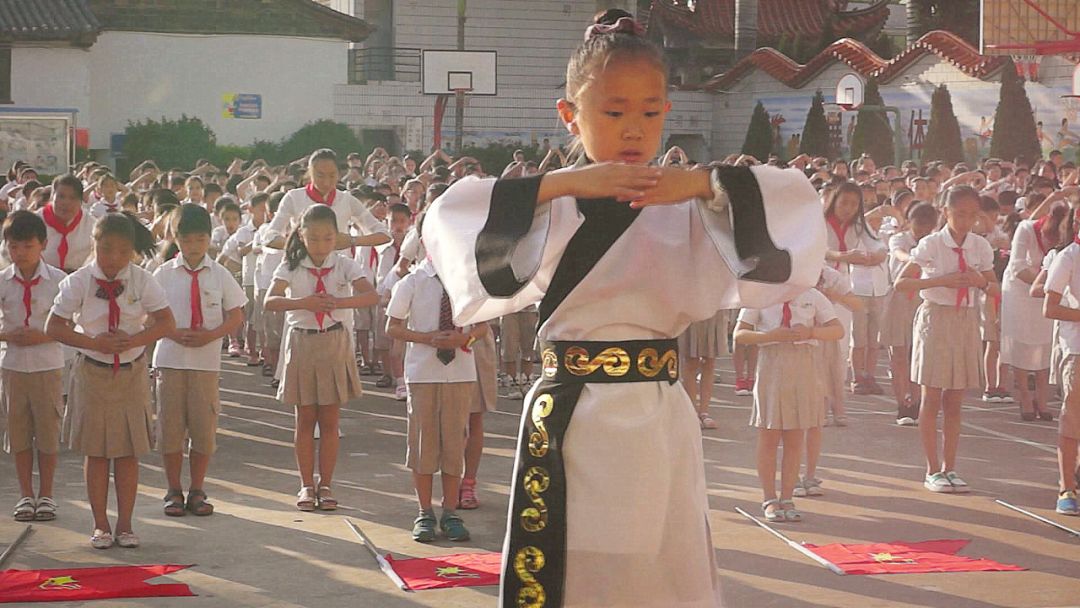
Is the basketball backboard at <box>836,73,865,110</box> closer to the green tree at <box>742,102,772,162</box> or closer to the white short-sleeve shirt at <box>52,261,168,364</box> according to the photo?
the green tree at <box>742,102,772,162</box>

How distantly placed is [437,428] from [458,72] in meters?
29.7

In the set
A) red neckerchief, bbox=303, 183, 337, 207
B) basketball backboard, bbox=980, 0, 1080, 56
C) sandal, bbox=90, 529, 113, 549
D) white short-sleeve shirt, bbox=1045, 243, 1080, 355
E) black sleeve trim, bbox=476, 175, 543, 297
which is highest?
basketball backboard, bbox=980, 0, 1080, 56

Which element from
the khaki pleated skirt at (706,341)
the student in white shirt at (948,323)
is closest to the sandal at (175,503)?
the khaki pleated skirt at (706,341)

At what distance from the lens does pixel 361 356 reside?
16734 mm

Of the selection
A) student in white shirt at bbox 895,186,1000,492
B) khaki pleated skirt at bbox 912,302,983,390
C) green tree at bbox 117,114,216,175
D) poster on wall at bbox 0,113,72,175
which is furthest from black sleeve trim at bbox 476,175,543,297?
green tree at bbox 117,114,216,175

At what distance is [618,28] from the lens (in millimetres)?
3922

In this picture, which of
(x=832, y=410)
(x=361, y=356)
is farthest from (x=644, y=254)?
(x=361, y=356)

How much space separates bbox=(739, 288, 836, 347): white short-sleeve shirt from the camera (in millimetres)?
9000

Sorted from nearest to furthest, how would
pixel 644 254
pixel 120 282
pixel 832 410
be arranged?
pixel 644 254
pixel 120 282
pixel 832 410

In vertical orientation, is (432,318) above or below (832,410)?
above

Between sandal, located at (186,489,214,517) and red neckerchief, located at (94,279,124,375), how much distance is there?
3.84ft

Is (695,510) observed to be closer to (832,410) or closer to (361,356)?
(832,410)

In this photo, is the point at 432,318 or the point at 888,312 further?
the point at 888,312

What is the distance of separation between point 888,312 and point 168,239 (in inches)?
241
